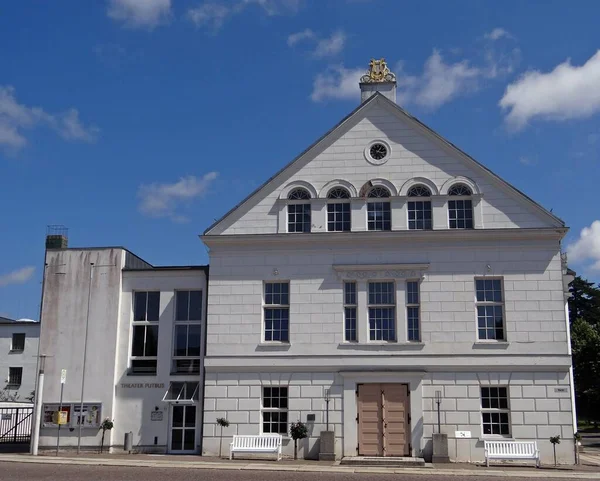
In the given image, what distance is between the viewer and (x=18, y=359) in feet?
184

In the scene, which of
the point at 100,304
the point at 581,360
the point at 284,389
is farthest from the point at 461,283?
the point at 581,360

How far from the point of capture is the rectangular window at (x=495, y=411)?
25641mm

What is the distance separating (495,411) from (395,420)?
3589mm

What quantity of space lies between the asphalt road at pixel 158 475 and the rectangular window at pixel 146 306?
7946 millimetres

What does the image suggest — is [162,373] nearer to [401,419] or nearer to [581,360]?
[401,419]

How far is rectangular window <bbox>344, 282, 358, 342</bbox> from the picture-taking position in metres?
27.1

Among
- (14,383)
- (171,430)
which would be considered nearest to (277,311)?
(171,430)

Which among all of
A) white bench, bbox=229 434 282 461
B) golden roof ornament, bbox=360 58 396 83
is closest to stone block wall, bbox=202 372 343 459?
white bench, bbox=229 434 282 461

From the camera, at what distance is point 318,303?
89.4 ft

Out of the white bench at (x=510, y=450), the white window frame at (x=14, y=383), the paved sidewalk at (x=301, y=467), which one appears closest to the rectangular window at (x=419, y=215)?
the white bench at (x=510, y=450)

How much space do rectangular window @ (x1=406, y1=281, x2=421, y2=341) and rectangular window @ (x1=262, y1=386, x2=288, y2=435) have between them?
17.0ft

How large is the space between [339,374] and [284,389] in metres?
2.18

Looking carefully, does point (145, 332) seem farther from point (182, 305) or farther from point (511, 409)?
point (511, 409)

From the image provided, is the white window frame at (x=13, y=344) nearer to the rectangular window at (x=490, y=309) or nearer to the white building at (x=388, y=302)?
the white building at (x=388, y=302)
